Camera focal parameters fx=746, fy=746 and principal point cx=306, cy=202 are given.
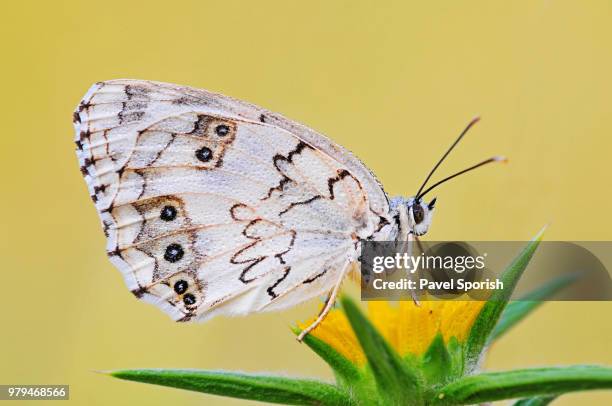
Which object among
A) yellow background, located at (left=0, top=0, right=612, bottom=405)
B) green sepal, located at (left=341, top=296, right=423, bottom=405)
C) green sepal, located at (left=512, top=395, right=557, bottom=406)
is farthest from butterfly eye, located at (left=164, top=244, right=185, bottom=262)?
yellow background, located at (left=0, top=0, right=612, bottom=405)

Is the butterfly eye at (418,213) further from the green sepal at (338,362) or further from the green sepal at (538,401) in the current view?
the green sepal at (538,401)

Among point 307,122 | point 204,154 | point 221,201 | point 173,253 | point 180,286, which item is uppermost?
point 307,122

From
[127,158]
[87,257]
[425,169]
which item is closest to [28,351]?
[87,257]

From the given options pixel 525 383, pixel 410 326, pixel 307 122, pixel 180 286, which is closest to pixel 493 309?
pixel 410 326

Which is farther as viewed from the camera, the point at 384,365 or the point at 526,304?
the point at 526,304

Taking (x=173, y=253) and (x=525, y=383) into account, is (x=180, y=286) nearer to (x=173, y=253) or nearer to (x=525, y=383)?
(x=173, y=253)

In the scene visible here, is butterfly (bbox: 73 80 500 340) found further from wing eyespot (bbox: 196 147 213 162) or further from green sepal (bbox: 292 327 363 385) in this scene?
green sepal (bbox: 292 327 363 385)

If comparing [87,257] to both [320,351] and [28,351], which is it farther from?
[320,351]
